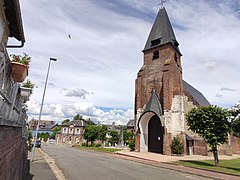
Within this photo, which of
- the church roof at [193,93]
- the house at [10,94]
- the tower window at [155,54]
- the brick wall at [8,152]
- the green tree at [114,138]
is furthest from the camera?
the green tree at [114,138]

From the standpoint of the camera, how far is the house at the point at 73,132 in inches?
2409

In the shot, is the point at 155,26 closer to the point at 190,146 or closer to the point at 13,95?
the point at 190,146

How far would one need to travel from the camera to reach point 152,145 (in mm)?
25188

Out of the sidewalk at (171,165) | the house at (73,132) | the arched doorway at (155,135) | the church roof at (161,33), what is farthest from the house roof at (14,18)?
the house at (73,132)

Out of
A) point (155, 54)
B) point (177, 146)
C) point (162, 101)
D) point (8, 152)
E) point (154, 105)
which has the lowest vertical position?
point (177, 146)

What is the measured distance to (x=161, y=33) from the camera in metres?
29.5

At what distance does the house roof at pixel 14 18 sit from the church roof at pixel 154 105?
20.5 meters

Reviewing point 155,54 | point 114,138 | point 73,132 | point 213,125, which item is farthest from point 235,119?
point 73,132

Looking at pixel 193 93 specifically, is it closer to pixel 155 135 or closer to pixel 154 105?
pixel 154 105

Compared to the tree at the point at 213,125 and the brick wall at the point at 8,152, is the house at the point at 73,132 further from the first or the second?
the brick wall at the point at 8,152

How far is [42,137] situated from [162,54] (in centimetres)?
6476

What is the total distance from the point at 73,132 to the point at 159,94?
44566mm

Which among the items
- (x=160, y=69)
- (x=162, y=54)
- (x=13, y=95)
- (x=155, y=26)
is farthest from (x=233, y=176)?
(x=155, y=26)

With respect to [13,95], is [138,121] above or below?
above
